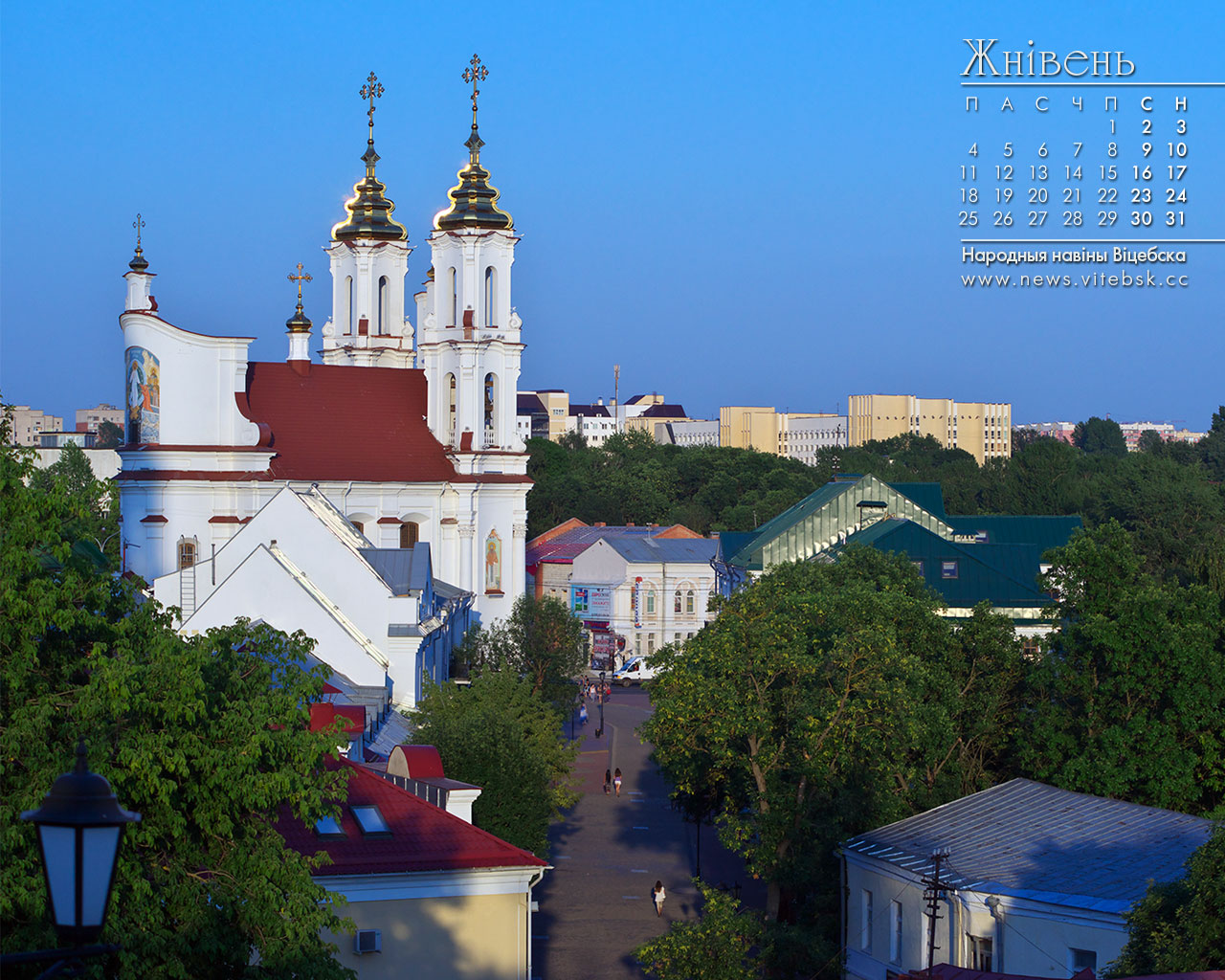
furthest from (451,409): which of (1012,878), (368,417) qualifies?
(1012,878)

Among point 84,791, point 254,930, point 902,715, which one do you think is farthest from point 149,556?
point 84,791

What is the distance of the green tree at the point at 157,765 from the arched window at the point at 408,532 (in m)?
42.7

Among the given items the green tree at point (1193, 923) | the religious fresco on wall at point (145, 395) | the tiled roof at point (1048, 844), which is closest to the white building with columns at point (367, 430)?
the religious fresco on wall at point (145, 395)

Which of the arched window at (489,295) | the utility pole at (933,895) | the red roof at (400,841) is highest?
the arched window at (489,295)

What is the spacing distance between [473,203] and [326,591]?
25462 mm

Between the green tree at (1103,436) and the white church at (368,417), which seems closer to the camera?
the white church at (368,417)

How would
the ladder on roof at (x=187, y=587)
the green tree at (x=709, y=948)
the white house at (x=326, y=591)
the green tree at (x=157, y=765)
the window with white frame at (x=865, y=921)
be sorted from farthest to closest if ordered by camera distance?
the ladder on roof at (x=187, y=587) → the white house at (x=326, y=591) → the window with white frame at (x=865, y=921) → the green tree at (x=709, y=948) → the green tree at (x=157, y=765)

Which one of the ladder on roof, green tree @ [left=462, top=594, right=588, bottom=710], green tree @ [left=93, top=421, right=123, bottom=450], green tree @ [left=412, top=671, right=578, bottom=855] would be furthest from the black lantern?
green tree @ [left=93, top=421, right=123, bottom=450]

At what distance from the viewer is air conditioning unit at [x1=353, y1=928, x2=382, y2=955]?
57.2ft

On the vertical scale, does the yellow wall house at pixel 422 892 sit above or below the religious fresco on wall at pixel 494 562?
below

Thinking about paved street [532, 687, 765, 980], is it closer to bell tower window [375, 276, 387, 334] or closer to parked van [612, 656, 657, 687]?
bell tower window [375, 276, 387, 334]

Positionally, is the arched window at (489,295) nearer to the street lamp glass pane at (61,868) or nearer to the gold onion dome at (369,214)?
the gold onion dome at (369,214)

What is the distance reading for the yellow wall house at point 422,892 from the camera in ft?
57.5

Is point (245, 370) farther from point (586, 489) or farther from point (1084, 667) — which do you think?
point (586, 489)
